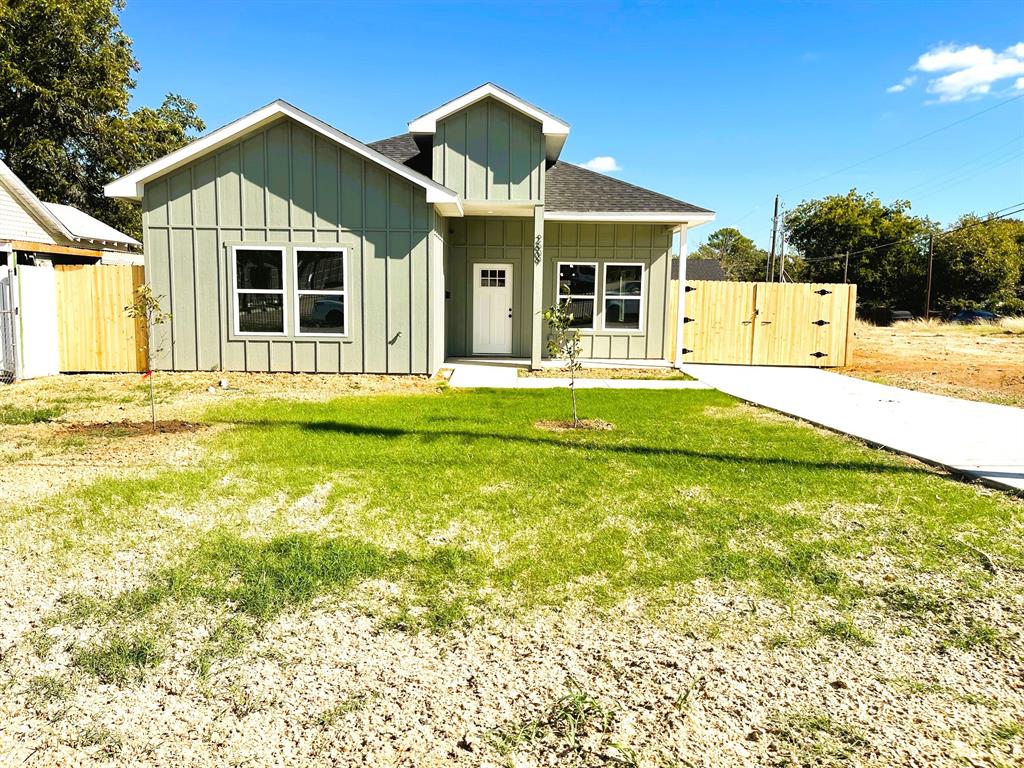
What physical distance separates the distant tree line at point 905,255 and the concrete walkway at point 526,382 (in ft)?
102

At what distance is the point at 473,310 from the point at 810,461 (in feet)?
33.5

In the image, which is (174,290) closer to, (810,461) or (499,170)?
(499,170)

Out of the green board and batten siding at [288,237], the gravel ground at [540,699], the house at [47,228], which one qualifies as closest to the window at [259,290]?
the green board and batten siding at [288,237]

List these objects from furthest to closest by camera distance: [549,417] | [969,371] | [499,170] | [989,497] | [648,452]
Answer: [969,371] < [499,170] < [549,417] < [648,452] < [989,497]

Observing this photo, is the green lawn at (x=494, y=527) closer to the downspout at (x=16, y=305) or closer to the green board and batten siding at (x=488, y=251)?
the downspout at (x=16, y=305)

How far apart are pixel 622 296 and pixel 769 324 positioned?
3608 mm

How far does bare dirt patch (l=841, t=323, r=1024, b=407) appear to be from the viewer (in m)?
12.6

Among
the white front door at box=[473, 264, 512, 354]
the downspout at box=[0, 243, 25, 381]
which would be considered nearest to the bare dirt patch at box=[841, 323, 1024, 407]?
the white front door at box=[473, 264, 512, 354]

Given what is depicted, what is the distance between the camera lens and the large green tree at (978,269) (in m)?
38.1

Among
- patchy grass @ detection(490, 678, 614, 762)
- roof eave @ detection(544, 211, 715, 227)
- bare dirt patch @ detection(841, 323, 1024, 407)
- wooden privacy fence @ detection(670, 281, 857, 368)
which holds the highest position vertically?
roof eave @ detection(544, 211, 715, 227)

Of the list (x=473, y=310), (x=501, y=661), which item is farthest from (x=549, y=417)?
(x=473, y=310)

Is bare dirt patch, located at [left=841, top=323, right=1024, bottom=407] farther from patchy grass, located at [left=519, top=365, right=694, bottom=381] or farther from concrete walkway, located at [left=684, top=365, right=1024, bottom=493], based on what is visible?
patchy grass, located at [left=519, top=365, right=694, bottom=381]

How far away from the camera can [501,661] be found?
3.23 meters

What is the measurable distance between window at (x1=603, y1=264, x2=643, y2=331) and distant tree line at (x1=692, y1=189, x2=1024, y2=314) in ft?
94.0
